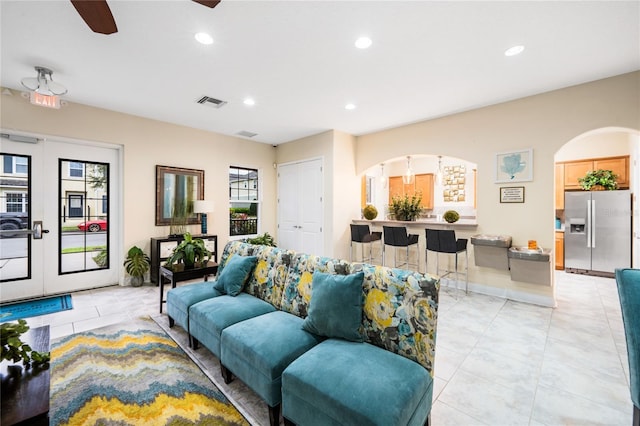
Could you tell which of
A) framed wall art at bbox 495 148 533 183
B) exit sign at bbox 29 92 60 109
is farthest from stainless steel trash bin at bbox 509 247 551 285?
exit sign at bbox 29 92 60 109

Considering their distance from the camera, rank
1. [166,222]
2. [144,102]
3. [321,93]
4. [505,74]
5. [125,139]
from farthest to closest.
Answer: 1. [166,222]
2. [125,139]
3. [144,102]
4. [321,93]
5. [505,74]

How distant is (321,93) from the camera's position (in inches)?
143

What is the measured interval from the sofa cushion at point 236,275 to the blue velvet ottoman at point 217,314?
0.08 meters

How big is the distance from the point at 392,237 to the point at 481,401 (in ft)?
9.36

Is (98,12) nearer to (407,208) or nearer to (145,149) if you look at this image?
(145,149)

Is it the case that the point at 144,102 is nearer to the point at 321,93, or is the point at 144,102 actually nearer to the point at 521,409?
the point at 321,93

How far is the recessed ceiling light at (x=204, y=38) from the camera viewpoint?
2.40m

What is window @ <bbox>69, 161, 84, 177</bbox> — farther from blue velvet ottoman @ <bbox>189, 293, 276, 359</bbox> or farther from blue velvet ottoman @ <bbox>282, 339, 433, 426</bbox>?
blue velvet ottoman @ <bbox>282, 339, 433, 426</bbox>

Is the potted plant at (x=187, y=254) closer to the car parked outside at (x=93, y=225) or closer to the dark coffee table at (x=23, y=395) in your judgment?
the dark coffee table at (x=23, y=395)

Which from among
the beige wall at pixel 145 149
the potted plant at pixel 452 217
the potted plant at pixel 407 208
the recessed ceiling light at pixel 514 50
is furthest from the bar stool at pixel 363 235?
the recessed ceiling light at pixel 514 50

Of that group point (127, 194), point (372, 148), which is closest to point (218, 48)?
point (127, 194)

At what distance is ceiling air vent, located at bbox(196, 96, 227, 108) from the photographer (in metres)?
3.78

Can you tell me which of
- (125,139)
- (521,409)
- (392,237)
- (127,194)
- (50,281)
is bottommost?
(521,409)

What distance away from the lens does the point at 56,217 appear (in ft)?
12.9
